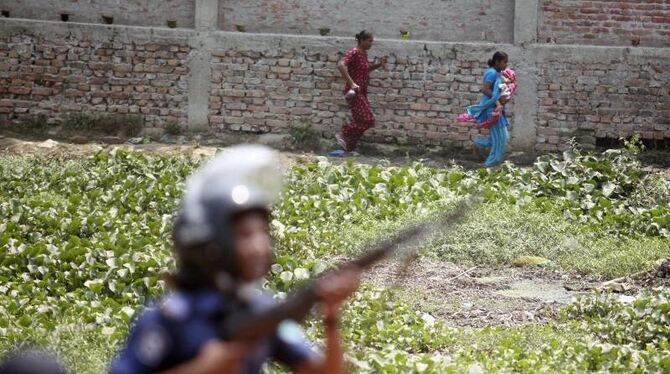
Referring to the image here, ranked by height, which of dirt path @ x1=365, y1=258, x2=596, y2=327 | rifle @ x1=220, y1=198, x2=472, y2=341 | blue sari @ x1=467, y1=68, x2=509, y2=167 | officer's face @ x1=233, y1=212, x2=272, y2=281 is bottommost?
dirt path @ x1=365, y1=258, x2=596, y2=327

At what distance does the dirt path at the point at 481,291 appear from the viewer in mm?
7875

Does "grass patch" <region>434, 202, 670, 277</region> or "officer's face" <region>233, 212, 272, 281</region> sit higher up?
"officer's face" <region>233, 212, 272, 281</region>

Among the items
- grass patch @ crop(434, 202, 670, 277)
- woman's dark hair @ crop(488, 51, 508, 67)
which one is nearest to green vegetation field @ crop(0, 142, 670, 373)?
grass patch @ crop(434, 202, 670, 277)

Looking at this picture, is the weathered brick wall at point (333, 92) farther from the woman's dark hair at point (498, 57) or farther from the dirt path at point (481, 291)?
the dirt path at point (481, 291)

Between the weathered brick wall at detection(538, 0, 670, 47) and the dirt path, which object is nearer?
the dirt path

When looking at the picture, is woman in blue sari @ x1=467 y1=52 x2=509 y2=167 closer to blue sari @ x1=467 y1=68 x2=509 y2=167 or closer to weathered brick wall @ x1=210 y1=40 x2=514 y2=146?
blue sari @ x1=467 y1=68 x2=509 y2=167

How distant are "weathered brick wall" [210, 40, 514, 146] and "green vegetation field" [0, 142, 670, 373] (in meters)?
1.28

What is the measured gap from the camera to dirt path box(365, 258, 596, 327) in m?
7.88

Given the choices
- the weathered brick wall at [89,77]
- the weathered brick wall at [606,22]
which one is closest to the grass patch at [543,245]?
the weathered brick wall at [606,22]

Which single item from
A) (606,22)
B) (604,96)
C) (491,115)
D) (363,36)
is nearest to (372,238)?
(491,115)

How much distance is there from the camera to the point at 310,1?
13750 mm

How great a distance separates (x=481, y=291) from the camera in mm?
8508

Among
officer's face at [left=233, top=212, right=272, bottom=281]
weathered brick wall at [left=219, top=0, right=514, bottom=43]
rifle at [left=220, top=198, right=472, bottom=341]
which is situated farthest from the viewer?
weathered brick wall at [left=219, top=0, right=514, bottom=43]

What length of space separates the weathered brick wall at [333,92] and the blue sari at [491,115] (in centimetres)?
73
